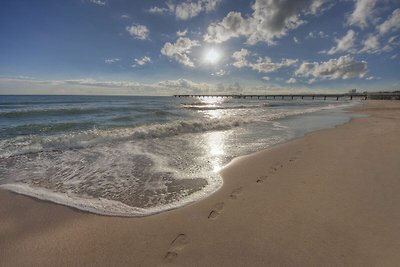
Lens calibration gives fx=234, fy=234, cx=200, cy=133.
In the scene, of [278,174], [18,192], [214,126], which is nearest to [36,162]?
[18,192]

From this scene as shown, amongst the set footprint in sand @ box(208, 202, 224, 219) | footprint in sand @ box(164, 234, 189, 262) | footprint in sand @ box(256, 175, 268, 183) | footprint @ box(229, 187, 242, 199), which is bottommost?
footprint in sand @ box(164, 234, 189, 262)

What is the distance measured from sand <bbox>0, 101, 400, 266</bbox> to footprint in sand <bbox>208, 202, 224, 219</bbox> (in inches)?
0.6

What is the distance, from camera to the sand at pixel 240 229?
8.93ft

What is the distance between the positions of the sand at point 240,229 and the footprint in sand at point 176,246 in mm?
13

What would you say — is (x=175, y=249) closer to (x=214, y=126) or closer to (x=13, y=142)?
(x=13, y=142)

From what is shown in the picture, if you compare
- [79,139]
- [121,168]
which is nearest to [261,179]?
[121,168]

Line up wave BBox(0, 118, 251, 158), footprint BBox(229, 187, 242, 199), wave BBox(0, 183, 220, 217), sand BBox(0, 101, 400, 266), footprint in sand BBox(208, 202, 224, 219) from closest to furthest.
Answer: sand BBox(0, 101, 400, 266), footprint in sand BBox(208, 202, 224, 219), wave BBox(0, 183, 220, 217), footprint BBox(229, 187, 242, 199), wave BBox(0, 118, 251, 158)

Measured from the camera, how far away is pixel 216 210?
383 cm

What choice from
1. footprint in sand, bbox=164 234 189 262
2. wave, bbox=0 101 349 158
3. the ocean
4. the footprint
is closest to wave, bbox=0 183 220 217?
the ocean

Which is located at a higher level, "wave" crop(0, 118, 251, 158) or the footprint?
the footprint

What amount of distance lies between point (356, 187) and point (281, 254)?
2.77m

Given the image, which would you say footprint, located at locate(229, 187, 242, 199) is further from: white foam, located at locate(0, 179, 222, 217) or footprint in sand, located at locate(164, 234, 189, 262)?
footprint in sand, located at locate(164, 234, 189, 262)

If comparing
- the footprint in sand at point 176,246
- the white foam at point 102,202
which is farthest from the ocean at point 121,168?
the footprint in sand at point 176,246

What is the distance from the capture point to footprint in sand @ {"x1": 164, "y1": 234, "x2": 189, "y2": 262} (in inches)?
107
